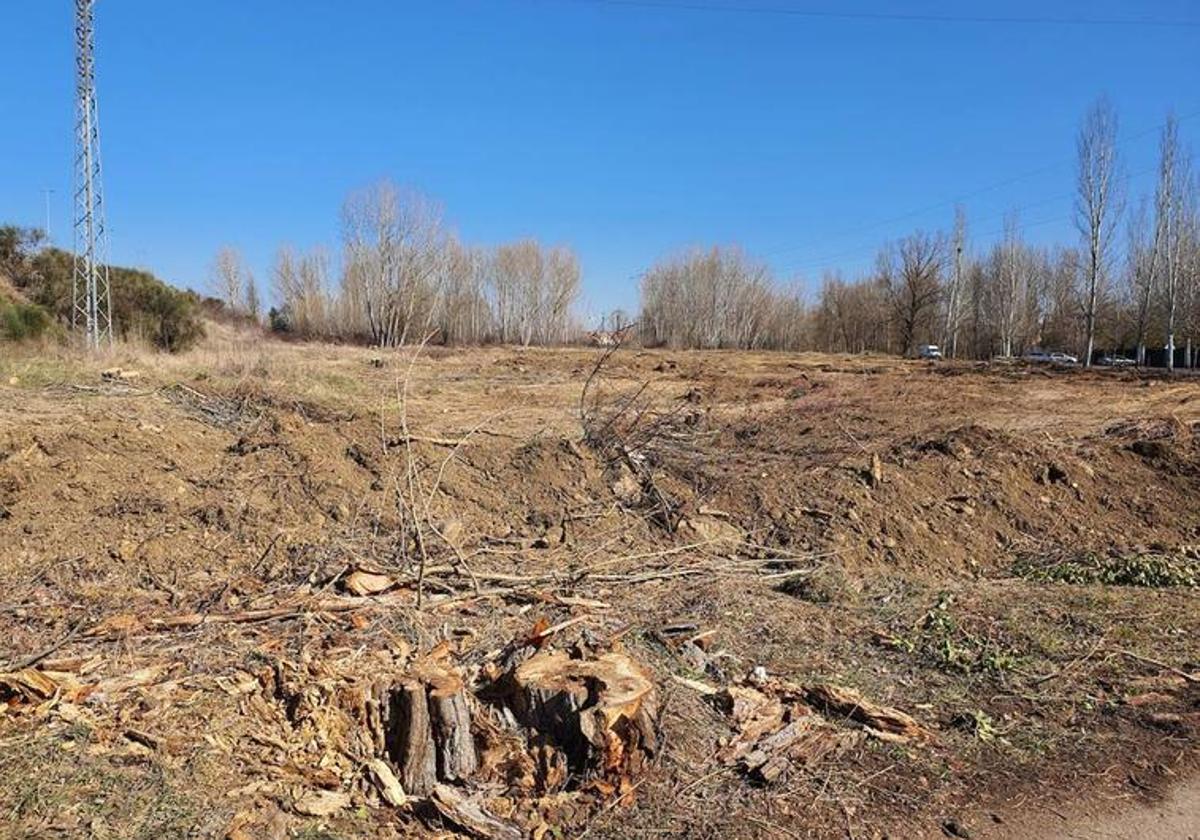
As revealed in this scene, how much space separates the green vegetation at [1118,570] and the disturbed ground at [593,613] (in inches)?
1.4

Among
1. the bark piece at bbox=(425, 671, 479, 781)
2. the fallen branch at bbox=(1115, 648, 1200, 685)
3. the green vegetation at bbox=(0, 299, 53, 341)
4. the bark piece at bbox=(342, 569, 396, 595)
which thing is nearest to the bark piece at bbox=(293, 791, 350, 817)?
the bark piece at bbox=(425, 671, 479, 781)

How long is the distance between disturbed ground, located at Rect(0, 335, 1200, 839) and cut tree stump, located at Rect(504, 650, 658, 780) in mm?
64

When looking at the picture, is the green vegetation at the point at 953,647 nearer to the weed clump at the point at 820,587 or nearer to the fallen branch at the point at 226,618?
the weed clump at the point at 820,587

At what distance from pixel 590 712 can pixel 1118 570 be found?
217 inches

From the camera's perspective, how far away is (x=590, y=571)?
6094 mm

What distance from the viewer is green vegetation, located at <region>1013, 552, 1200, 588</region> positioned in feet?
21.6

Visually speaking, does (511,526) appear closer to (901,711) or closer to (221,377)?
(901,711)

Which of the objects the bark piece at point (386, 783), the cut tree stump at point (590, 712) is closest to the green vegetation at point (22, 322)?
the bark piece at point (386, 783)

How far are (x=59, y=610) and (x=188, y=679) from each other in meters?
1.71

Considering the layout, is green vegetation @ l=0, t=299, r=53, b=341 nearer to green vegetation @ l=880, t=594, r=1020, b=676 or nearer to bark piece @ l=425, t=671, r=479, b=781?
bark piece @ l=425, t=671, r=479, b=781

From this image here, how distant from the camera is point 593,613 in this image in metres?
5.18

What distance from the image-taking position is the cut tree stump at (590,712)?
3457 mm

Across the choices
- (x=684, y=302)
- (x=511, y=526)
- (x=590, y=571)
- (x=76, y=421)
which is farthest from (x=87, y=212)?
(x=684, y=302)

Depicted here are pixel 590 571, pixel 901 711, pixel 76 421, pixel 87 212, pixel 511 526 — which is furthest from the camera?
pixel 87 212
